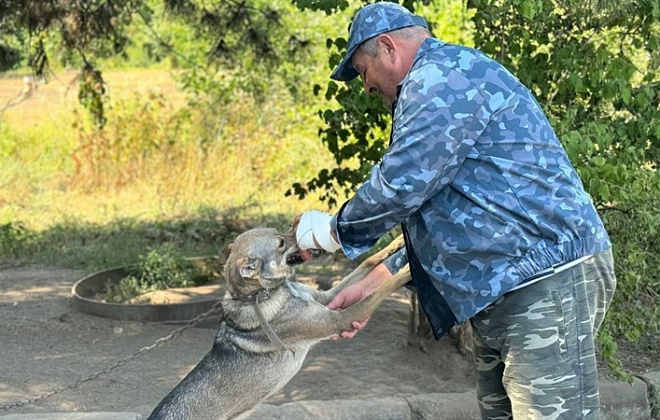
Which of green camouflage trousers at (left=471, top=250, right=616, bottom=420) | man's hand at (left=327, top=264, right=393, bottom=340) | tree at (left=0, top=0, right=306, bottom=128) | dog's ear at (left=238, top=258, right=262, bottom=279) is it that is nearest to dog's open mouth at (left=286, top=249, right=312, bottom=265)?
dog's ear at (left=238, top=258, right=262, bottom=279)

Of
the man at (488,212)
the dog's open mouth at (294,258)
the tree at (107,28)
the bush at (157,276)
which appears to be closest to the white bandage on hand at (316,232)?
the man at (488,212)

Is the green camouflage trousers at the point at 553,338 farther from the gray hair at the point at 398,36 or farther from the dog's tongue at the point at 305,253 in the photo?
the gray hair at the point at 398,36

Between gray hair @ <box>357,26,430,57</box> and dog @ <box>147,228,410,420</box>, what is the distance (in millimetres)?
1385

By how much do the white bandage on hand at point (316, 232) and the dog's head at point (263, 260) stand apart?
2.33 ft

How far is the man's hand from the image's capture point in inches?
187

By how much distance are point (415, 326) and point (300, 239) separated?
3.07 meters

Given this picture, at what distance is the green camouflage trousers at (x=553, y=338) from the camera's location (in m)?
3.43

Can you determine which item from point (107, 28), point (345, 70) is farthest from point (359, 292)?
point (107, 28)

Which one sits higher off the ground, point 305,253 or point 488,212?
point 488,212

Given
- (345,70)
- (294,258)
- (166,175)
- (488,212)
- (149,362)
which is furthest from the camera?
(166,175)

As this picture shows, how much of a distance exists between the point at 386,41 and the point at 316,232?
82cm

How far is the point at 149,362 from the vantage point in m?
6.92

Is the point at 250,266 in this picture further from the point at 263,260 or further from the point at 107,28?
the point at 107,28

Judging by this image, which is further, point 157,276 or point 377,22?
point 157,276
